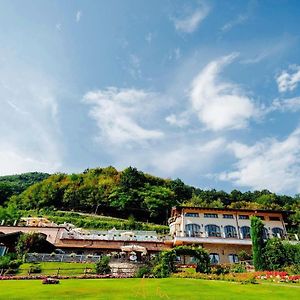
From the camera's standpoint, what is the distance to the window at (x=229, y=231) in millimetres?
39844

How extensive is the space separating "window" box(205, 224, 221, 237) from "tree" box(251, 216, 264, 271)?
7.19 meters

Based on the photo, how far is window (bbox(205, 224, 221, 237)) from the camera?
39.6 m

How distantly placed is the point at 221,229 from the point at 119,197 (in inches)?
1273

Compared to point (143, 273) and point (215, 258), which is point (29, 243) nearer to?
point (143, 273)

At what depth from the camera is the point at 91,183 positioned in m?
75.0

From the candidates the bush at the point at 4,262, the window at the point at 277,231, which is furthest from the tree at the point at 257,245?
the bush at the point at 4,262

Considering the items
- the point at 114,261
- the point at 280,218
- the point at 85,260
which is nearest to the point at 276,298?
the point at 114,261

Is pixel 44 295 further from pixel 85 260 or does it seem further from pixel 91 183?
pixel 91 183

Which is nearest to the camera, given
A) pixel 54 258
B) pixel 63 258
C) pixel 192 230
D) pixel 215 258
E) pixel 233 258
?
pixel 54 258

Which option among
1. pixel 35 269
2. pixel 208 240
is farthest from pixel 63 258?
pixel 208 240

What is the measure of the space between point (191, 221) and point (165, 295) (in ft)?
88.9

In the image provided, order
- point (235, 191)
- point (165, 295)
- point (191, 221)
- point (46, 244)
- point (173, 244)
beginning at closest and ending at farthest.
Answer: point (165, 295) → point (46, 244) → point (173, 244) → point (191, 221) → point (235, 191)

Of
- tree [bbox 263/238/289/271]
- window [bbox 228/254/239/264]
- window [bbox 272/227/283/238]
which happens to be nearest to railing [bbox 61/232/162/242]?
window [bbox 228/254/239/264]

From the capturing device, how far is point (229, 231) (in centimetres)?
4025
